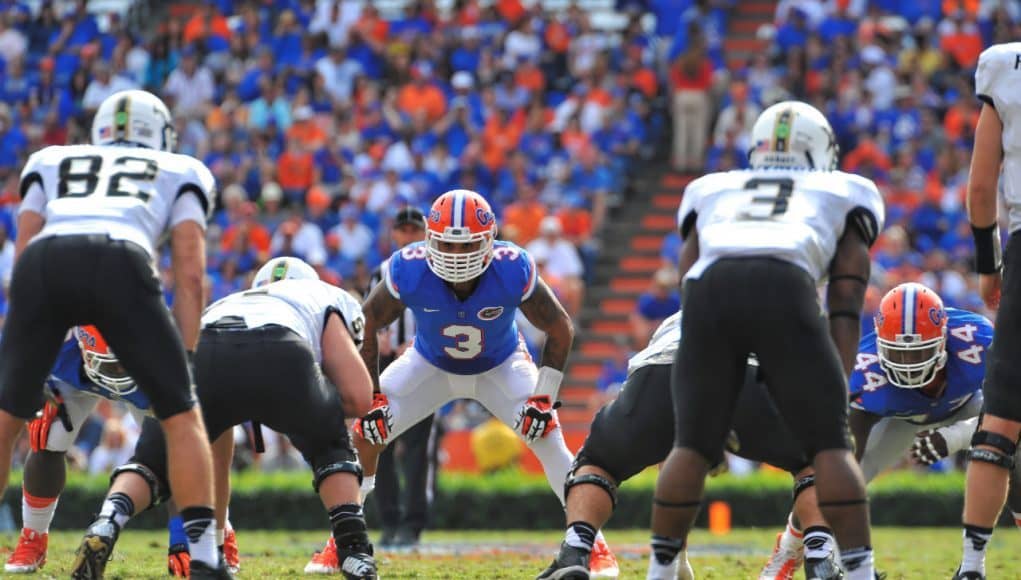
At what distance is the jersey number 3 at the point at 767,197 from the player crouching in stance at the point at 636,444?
1.10 m

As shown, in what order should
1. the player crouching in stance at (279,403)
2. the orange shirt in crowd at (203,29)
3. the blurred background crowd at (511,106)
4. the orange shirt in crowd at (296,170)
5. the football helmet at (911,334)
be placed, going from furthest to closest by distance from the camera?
the orange shirt in crowd at (203,29) → the orange shirt in crowd at (296,170) → the blurred background crowd at (511,106) → the football helmet at (911,334) → the player crouching in stance at (279,403)

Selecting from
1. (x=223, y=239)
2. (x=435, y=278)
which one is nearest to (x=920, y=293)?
(x=435, y=278)

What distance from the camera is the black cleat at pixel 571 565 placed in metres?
7.41

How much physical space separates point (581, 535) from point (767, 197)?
1858mm

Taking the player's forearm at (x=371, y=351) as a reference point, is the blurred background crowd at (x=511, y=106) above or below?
above

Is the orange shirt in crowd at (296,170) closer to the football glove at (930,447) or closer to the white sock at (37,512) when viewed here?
the white sock at (37,512)

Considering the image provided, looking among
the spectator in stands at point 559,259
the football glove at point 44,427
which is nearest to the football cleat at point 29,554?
the football glove at point 44,427

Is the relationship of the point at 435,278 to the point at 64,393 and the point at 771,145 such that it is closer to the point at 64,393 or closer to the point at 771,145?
the point at 64,393

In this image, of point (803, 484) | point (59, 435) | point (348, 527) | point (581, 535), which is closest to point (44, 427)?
point (59, 435)

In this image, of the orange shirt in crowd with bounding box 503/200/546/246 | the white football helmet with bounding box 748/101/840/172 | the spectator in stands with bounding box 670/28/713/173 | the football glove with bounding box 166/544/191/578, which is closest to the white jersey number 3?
the football glove with bounding box 166/544/191/578

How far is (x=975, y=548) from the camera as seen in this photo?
7.59m

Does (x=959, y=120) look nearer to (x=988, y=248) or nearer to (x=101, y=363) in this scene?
(x=988, y=248)

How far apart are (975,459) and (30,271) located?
13.8 ft

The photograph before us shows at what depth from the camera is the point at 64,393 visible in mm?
9305
